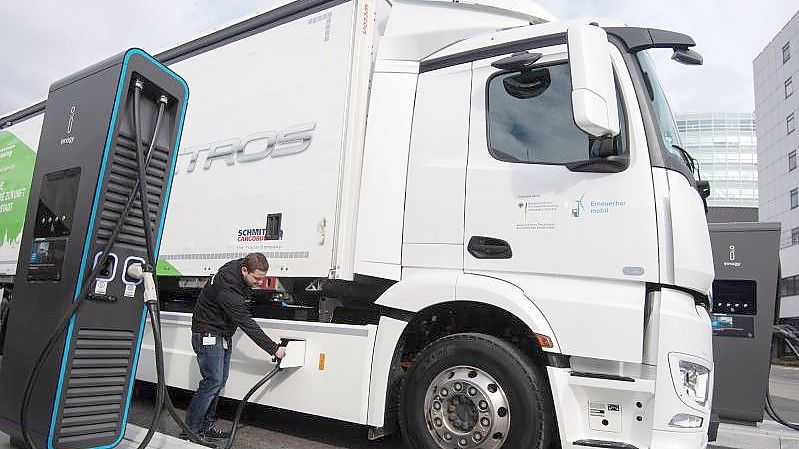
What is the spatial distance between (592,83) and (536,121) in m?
0.64

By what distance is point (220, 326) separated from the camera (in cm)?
478

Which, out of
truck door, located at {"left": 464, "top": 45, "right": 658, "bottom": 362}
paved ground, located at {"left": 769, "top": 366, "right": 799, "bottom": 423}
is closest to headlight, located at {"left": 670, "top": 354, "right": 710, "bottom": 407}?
truck door, located at {"left": 464, "top": 45, "right": 658, "bottom": 362}

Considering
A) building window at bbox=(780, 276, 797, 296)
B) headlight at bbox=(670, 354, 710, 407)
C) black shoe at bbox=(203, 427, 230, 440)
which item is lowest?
black shoe at bbox=(203, 427, 230, 440)

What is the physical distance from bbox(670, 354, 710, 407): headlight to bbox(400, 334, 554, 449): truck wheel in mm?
738

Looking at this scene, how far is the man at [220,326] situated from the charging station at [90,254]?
3.24 feet

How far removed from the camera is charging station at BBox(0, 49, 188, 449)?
3.32 meters

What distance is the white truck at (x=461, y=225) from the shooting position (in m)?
3.61

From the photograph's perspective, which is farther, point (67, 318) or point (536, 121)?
point (536, 121)

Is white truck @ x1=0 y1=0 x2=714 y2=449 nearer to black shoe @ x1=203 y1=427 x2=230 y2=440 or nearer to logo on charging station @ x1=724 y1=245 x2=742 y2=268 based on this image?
black shoe @ x1=203 y1=427 x2=230 y2=440

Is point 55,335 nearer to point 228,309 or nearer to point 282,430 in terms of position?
point 228,309

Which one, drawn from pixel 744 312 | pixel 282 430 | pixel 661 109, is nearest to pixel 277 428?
pixel 282 430

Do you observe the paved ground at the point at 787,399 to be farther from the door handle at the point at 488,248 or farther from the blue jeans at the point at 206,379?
the blue jeans at the point at 206,379

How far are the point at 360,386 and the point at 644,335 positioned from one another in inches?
76.0

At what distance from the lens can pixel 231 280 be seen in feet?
15.3
